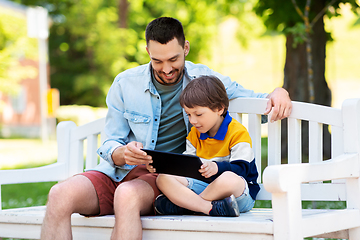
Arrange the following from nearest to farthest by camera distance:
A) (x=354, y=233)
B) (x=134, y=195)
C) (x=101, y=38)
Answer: (x=134, y=195), (x=354, y=233), (x=101, y=38)

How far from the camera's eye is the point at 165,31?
2.51 m

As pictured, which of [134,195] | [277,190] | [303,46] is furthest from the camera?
[303,46]

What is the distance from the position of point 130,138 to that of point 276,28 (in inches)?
179

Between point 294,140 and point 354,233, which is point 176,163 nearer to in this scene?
point 294,140

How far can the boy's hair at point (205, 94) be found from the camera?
2373 millimetres

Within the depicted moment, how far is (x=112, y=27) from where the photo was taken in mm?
22422

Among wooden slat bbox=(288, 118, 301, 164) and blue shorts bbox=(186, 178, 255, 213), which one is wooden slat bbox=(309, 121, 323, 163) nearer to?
wooden slat bbox=(288, 118, 301, 164)

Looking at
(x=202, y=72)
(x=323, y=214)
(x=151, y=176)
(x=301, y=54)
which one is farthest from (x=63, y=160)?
(x=301, y=54)

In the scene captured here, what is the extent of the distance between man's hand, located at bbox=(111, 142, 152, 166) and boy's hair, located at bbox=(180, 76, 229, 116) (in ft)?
1.19

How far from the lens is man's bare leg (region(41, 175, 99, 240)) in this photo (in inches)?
87.3

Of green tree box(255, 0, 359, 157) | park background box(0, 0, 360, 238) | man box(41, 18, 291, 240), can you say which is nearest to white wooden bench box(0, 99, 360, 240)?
man box(41, 18, 291, 240)

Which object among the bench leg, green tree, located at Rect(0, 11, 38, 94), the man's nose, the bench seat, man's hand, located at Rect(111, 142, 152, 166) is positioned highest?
green tree, located at Rect(0, 11, 38, 94)

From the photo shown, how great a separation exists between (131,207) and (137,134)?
65 cm

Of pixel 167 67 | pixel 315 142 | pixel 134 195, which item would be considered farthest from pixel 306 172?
pixel 167 67
